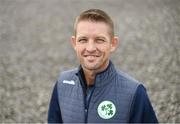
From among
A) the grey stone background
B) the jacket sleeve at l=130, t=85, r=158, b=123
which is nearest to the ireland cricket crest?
the jacket sleeve at l=130, t=85, r=158, b=123

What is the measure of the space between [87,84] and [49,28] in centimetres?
1114

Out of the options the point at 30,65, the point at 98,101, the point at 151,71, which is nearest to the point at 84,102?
the point at 98,101

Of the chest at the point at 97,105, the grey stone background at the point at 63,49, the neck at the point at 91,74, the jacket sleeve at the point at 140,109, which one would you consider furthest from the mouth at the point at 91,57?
the grey stone background at the point at 63,49

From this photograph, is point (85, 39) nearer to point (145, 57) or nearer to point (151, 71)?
point (151, 71)

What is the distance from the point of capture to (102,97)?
3154 mm

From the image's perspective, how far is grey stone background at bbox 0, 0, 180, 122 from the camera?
25.7 ft

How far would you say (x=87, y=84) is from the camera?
3.24 m

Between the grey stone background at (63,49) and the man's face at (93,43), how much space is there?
4.19 m

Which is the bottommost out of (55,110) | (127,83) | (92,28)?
(55,110)

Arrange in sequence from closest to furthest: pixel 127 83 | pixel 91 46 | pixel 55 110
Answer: pixel 91 46 < pixel 127 83 < pixel 55 110

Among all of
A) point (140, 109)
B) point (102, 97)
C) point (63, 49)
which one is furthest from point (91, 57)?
point (63, 49)

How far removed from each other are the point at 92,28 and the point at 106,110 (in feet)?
1.89

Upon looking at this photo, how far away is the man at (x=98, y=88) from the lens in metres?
3.07

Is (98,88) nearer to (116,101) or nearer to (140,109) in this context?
(116,101)
